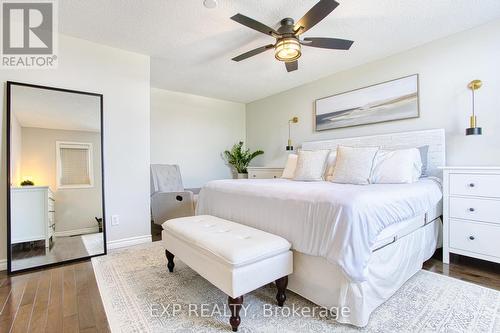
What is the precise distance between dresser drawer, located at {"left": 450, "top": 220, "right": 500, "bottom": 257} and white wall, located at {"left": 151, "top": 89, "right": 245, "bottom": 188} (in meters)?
4.29

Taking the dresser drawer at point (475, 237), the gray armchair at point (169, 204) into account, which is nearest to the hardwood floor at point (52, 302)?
the gray armchair at point (169, 204)

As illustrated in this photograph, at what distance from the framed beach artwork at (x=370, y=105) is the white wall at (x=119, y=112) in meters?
2.84

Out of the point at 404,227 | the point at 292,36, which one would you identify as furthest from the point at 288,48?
the point at 404,227

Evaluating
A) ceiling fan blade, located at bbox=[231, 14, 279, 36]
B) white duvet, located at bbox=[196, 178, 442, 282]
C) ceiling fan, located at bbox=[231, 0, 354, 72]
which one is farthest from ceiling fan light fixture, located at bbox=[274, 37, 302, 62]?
white duvet, located at bbox=[196, 178, 442, 282]

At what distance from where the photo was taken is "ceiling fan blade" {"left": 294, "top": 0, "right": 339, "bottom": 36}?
5.88 ft

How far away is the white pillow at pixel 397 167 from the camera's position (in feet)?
8.11

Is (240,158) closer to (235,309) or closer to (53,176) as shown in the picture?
(53,176)

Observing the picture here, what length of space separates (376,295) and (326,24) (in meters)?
2.57

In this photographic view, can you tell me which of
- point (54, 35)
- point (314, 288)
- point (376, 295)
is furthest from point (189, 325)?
point (54, 35)

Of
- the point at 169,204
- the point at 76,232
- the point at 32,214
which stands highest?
the point at 32,214

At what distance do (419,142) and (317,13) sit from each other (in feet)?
6.93

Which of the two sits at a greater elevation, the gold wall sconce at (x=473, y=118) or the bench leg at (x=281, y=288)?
the gold wall sconce at (x=473, y=118)

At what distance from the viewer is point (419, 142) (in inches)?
118

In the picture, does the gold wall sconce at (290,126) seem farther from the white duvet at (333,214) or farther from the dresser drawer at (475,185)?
the dresser drawer at (475,185)
